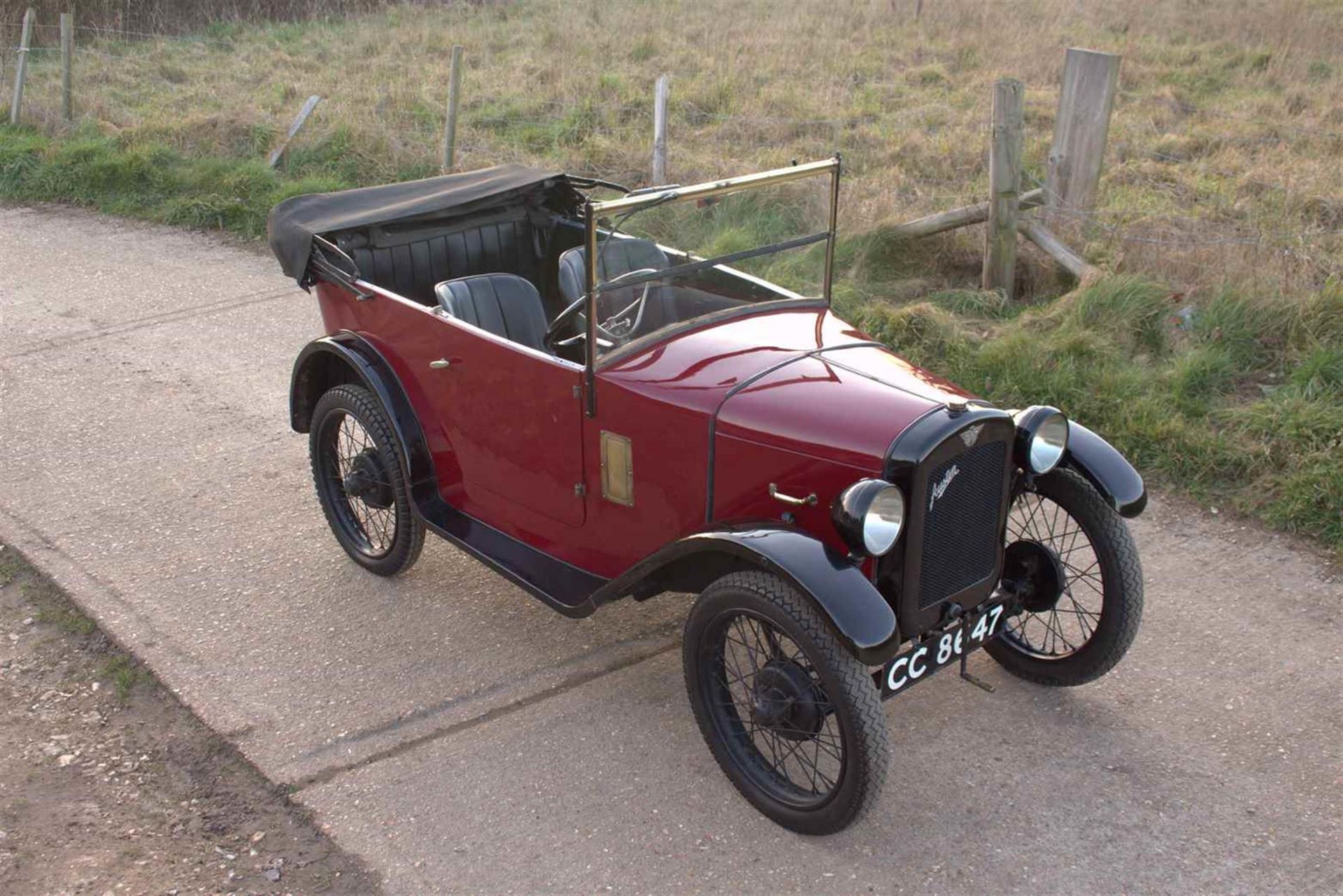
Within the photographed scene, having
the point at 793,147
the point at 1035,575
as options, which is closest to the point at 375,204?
the point at 1035,575

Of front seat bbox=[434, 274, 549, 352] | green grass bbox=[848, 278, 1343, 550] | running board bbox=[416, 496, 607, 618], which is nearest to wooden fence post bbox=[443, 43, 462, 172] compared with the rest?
green grass bbox=[848, 278, 1343, 550]

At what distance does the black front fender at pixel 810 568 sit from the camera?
3.01 m

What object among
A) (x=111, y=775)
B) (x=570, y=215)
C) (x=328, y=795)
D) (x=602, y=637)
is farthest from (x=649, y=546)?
(x=570, y=215)

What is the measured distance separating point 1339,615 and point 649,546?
247 cm

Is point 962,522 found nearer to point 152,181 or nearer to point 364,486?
point 364,486

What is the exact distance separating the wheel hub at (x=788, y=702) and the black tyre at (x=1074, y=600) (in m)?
0.73

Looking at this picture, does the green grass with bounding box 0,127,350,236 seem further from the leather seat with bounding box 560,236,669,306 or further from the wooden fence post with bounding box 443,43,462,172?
the leather seat with bounding box 560,236,669,306

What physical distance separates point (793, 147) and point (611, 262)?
Result: 243 inches

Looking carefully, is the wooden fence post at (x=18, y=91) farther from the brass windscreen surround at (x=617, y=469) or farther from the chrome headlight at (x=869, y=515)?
the chrome headlight at (x=869, y=515)

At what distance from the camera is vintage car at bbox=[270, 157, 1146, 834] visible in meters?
3.21

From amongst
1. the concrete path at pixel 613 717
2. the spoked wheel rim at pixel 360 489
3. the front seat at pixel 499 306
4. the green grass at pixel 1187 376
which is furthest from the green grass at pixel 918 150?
the spoked wheel rim at pixel 360 489

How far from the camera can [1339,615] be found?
4.27 meters

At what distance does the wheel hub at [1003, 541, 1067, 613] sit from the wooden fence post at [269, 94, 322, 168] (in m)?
8.22

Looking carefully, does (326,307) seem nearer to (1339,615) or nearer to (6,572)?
(6,572)
